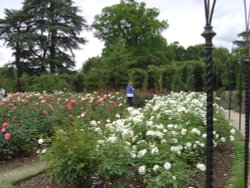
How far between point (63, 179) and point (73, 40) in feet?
101

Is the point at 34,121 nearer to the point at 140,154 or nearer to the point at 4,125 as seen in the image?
the point at 4,125

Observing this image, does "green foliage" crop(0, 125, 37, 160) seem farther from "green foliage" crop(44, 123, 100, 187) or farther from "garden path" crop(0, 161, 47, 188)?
"green foliage" crop(44, 123, 100, 187)

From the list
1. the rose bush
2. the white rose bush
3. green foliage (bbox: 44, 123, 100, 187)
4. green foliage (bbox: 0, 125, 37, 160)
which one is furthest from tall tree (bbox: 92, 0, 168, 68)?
green foliage (bbox: 44, 123, 100, 187)

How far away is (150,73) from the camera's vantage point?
2570 cm

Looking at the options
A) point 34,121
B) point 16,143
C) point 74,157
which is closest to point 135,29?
point 34,121

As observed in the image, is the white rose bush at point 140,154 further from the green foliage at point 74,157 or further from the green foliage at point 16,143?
the green foliage at point 16,143

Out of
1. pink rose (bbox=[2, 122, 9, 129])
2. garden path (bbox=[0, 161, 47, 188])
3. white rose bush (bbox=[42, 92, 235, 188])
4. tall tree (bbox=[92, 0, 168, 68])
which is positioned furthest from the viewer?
tall tree (bbox=[92, 0, 168, 68])

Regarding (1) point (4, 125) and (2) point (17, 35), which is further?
(2) point (17, 35)

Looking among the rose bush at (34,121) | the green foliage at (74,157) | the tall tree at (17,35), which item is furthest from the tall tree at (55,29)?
the green foliage at (74,157)

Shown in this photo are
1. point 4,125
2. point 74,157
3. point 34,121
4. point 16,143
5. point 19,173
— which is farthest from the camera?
point 34,121

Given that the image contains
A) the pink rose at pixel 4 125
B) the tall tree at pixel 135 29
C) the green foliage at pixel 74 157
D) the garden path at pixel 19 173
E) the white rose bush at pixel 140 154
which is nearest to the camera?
the white rose bush at pixel 140 154

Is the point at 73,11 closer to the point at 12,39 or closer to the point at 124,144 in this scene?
the point at 12,39

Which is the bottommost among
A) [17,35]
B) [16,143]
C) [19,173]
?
[19,173]

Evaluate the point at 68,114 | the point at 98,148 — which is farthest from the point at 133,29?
the point at 98,148
